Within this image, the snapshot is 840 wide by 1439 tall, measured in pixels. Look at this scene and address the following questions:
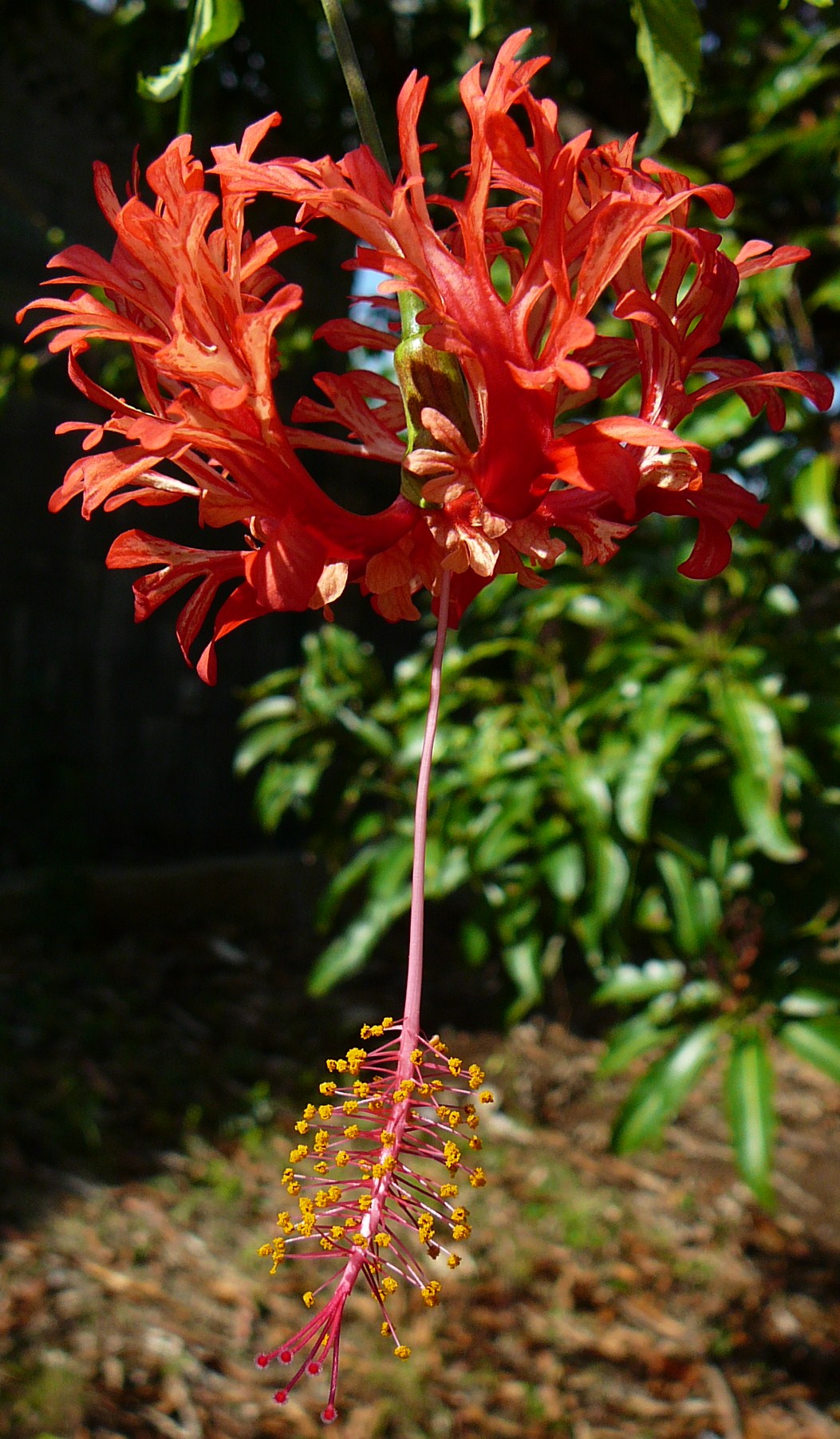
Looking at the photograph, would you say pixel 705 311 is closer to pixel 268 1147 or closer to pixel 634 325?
pixel 634 325

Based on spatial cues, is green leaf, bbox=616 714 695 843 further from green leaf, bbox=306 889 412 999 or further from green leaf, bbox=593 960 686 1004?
green leaf, bbox=306 889 412 999

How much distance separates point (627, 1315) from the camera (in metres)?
2.52

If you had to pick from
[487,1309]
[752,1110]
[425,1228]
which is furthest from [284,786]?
[425,1228]

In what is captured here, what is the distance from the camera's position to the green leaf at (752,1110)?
1.77m

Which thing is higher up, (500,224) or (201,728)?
(500,224)

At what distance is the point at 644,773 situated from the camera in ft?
5.45

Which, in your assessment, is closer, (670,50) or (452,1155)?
(452,1155)

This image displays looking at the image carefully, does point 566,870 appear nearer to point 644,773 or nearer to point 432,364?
point 644,773

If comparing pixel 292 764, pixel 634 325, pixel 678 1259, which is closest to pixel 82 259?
pixel 634 325

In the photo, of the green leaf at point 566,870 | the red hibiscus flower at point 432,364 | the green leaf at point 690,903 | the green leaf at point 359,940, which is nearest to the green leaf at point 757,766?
the green leaf at point 690,903

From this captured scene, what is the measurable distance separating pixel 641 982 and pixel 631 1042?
118 mm

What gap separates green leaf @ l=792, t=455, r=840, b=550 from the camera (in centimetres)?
175

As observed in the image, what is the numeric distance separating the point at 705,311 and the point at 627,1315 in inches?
96.5

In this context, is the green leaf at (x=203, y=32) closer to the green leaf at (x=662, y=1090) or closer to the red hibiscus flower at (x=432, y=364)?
the red hibiscus flower at (x=432, y=364)
